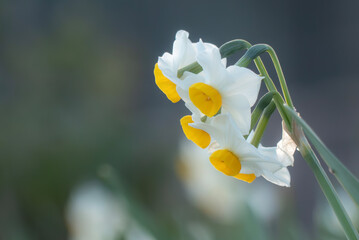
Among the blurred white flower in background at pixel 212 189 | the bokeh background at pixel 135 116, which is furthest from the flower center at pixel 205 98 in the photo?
the blurred white flower in background at pixel 212 189

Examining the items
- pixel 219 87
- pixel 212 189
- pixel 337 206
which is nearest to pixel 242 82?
pixel 219 87

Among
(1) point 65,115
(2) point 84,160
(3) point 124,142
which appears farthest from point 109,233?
(1) point 65,115

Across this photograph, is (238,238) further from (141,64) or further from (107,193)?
(141,64)

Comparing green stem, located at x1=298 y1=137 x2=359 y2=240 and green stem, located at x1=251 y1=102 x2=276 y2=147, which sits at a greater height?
green stem, located at x1=251 y1=102 x2=276 y2=147

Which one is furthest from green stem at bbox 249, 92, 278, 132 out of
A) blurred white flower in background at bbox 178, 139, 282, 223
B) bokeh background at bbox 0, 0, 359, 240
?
blurred white flower in background at bbox 178, 139, 282, 223

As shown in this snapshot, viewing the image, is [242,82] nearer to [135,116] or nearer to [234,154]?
[234,154]

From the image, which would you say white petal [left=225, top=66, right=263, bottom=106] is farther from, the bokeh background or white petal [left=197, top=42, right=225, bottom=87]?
the bokeh background
